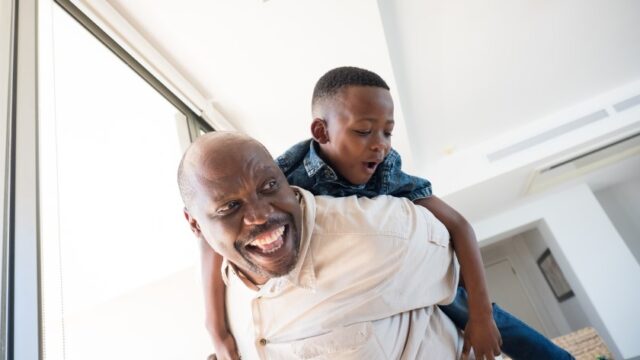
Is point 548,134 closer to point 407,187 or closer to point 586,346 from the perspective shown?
point 586,346

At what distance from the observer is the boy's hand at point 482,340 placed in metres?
0.77

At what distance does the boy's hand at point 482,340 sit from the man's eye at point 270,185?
1.52 feet

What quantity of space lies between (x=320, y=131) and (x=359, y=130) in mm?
121

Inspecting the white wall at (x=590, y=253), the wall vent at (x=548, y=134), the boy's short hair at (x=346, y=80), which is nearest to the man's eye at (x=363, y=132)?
the boy's short hair at (x=346, y=80)

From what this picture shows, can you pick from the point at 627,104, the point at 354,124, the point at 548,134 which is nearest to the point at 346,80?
the point at 354,124

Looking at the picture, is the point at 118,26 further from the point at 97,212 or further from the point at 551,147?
the point at 551,147

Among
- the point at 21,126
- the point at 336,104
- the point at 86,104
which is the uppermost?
the point at 86,104

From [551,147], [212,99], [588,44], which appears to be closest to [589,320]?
[551,147]

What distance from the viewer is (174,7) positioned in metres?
1.93

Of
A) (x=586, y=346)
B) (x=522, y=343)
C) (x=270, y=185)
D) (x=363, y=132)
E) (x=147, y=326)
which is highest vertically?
(x=363, y=132)

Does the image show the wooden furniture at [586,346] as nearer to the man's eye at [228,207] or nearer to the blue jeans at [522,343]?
the blue jeans at [522,343]

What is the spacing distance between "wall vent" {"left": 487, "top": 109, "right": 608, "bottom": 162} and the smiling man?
13.2 ft

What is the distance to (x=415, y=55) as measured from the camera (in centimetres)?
297

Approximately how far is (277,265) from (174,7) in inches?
66.9
